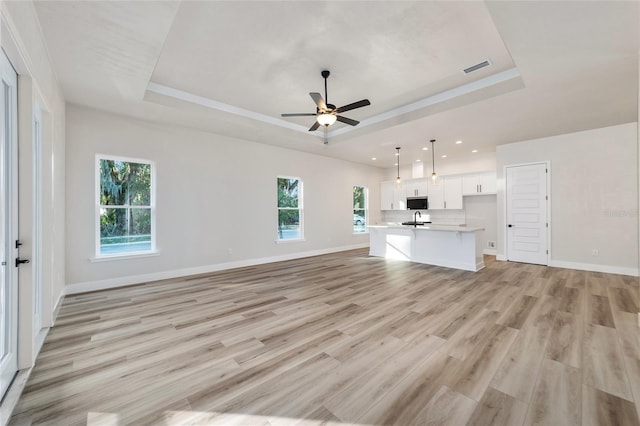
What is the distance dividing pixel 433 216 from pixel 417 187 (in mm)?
1062

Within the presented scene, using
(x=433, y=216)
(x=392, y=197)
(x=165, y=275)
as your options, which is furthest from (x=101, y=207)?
(x=433, y=216)

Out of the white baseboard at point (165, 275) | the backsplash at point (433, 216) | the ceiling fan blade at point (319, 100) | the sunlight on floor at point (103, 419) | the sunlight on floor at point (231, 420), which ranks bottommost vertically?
the sunlight on floor at point (103, 419)

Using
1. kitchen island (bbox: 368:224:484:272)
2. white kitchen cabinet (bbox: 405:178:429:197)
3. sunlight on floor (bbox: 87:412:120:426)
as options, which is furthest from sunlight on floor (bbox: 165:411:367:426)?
white kitchen cabinet (bbox: 405:178:429:197)

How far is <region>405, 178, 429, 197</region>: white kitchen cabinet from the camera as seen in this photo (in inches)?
330

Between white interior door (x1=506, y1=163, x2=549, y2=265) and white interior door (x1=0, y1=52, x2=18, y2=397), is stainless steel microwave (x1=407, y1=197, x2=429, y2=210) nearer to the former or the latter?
white interior door (x1=506, y1=163, x2=549, y2=265)

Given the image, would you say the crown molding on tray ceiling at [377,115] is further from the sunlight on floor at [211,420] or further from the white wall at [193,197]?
the sunlight on floor at [211,420]

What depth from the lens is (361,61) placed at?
344 centimetres

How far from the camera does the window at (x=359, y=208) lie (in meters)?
9.01

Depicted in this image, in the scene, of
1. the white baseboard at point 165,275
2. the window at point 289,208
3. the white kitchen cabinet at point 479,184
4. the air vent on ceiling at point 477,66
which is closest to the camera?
the air vent on ceiling at point 477,66

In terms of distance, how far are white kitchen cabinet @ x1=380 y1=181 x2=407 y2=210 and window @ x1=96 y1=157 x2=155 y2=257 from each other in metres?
7.08

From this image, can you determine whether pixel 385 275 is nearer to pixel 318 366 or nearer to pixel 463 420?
pixel 318 366

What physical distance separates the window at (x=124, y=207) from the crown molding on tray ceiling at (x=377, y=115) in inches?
55.8

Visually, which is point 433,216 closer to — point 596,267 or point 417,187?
point 417,187

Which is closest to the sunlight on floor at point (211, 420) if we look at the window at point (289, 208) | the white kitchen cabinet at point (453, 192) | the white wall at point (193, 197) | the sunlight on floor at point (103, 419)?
the sunlight on floor at point (103, 419)
